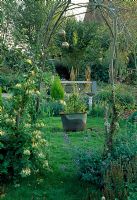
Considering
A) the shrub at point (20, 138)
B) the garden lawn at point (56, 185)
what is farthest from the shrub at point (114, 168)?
the shrub at point (20, 138)

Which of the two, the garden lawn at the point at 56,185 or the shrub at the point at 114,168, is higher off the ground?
the shrub at the point at 114,168

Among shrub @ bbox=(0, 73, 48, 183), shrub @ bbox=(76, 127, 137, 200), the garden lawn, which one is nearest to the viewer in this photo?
shrub @ bbox=(76, 127, 137, 200)

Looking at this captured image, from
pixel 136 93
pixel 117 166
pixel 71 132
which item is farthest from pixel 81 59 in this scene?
pixel 117 166

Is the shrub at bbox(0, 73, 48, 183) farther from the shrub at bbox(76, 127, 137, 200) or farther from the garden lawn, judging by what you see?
the shrub at bbox(76, 127, 137, 200)

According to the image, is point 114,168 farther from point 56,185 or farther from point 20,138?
point 20,138

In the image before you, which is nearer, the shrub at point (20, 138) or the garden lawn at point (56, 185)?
the garden lawn at point (56, 185)

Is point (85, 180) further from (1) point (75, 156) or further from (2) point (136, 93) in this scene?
(2) point (136, 93)

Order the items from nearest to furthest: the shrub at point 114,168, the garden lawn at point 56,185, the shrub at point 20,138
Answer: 1. the shrub at point 114,168
2. the garden lawn at point 56,185
3. the shrub at point 20,138

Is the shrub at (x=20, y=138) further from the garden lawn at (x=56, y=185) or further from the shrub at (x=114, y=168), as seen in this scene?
the shrub at (x=114, y=168)

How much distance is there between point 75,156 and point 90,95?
7.24 m

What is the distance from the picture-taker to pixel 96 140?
23.7ft

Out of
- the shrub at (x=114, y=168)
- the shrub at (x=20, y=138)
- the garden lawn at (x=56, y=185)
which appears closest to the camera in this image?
the shrub at (x=114, y=168)

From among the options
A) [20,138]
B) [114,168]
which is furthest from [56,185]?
[114,168]

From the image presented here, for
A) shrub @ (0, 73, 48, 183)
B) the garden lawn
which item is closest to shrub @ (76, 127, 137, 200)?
the garden lawn
